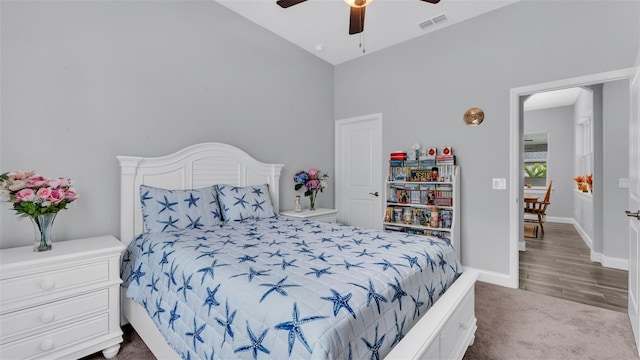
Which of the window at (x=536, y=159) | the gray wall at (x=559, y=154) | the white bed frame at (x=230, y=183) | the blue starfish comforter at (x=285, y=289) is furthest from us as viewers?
the window at (x=536, y=159)

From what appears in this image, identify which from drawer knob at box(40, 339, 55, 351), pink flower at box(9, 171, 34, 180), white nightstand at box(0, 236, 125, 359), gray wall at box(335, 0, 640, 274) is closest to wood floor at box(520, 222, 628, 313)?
gray wall at box(335, 0, 640, 274)

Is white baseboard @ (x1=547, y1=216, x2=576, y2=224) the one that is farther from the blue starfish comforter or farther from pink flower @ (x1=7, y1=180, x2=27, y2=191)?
pink flower @ (x1=7, y1=180, x2=27, y2=191)

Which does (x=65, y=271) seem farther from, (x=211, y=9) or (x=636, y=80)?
(x=636, y=80)

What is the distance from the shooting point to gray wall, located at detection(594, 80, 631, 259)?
11.4ft

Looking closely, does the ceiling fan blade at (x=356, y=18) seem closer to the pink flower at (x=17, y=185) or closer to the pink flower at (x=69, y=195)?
the pink flower at (x=69, y=195)

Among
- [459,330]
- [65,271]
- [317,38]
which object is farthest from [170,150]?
[459,330]

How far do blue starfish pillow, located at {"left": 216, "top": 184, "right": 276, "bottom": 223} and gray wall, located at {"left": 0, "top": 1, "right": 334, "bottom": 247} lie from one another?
2.08 ft

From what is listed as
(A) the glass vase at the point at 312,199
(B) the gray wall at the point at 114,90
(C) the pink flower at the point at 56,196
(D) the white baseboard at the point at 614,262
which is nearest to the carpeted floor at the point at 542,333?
(C) the pink flower at the point at 56,196

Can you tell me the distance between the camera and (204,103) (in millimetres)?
2893

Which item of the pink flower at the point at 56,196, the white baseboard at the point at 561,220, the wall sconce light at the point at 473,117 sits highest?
the wall sconce light at the point at 473,117

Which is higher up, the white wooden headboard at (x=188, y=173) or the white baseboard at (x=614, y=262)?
the white wooden headboard at (x=188, y=173)

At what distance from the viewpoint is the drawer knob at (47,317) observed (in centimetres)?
158

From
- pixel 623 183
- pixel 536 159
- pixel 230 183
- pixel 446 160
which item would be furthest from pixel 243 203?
pixel 536 159

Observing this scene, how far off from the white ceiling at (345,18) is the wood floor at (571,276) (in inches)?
120
